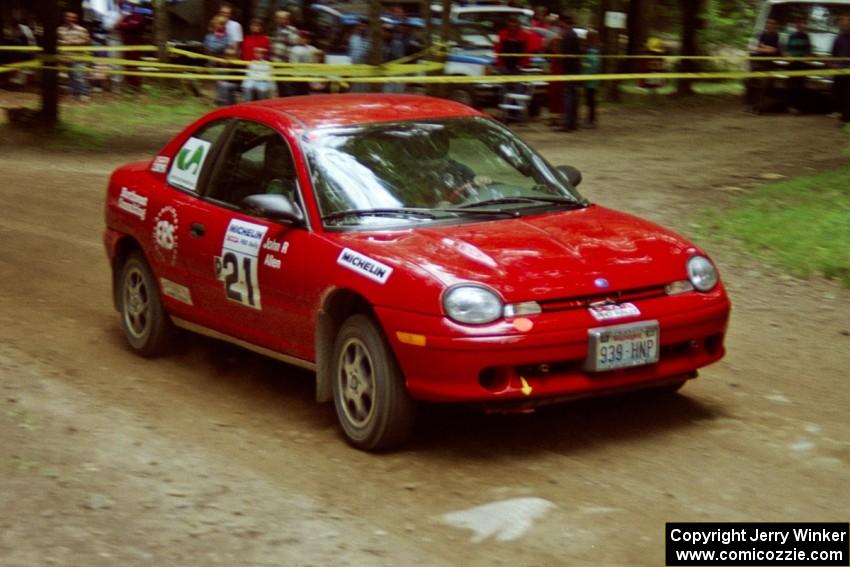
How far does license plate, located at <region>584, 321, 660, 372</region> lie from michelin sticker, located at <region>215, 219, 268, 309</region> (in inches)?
75.4

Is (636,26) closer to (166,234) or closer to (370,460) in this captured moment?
(166,234)

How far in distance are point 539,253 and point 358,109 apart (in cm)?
169

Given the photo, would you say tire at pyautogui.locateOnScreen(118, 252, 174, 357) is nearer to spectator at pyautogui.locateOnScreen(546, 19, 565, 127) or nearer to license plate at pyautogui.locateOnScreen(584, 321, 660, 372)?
license plate at pyautogui.locateOnScreen(584, 321, 660, 372)

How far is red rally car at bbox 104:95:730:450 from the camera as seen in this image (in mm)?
6023

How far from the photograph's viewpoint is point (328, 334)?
667 centimetres

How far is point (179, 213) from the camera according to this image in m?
7.83

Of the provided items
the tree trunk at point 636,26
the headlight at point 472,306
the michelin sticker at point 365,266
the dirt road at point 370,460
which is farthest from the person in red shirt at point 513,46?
the headlight at point 472,306

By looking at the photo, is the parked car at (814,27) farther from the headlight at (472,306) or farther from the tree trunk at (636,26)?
the headlight at (472,306)

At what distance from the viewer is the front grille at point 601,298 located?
6047 mm

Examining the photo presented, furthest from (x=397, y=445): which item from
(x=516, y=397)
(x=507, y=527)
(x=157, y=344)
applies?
(x=157, y=344)

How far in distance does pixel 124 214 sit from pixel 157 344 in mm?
845

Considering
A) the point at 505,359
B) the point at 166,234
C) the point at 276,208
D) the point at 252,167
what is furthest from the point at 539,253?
the point at 166,234

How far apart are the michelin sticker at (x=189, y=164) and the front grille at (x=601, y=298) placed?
274 cm

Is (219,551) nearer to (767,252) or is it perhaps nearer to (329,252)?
(329,252)
